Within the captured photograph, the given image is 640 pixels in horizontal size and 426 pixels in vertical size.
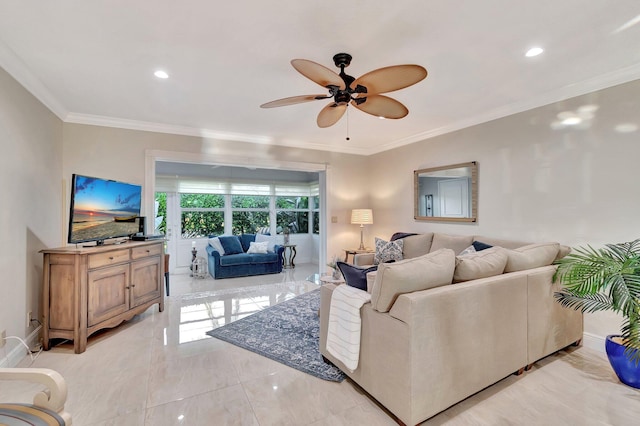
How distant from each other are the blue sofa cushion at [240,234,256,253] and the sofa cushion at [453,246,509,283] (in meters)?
5.30

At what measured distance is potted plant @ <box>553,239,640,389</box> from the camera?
2033mm

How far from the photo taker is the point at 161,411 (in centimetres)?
191

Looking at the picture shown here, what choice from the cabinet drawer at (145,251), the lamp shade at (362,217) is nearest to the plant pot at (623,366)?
the lamp shade at (362,217)

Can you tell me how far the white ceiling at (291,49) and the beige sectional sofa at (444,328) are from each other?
61.9 inches

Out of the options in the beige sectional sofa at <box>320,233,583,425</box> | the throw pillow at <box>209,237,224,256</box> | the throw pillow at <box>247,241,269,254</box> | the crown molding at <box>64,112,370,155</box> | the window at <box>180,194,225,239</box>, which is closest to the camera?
the beige sectional sofa at <box>320,233,583,425</box>

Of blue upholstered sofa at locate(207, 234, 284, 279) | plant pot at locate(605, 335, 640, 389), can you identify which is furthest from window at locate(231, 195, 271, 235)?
plant pot at locate(605, 335, 640, 389)

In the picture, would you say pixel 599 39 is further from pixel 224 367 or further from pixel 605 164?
pixel 224 367

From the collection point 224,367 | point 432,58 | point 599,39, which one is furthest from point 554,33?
point 224,367

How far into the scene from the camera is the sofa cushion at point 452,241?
154 inches

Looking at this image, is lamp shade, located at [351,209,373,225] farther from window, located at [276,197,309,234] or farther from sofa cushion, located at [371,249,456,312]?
sofa cushion, located at [371,249,456,312]

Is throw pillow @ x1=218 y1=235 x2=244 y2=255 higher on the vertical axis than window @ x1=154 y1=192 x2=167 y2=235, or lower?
lower

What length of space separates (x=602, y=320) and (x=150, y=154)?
218 inches

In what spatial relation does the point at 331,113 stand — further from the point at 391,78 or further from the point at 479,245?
the point at 479,245

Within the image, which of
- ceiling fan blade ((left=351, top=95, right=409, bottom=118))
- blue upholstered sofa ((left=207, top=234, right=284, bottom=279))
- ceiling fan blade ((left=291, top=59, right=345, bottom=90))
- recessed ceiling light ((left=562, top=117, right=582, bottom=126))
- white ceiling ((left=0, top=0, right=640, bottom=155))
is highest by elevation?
white ceiling ((left=0, top=0, right=640, bottom=155))
